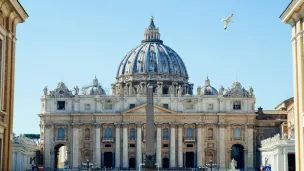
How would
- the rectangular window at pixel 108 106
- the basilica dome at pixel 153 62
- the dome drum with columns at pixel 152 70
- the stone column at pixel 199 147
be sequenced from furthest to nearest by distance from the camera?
Answer: the basilica dome at pixel 153 62
the dome drum with columns at pixel 152 70
the rectangular window at pixel 108 106
the stone column at pixel 199 147

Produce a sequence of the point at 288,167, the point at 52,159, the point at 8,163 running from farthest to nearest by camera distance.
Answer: the point at 52,159 → the point at 288,167 → the point at 8,163

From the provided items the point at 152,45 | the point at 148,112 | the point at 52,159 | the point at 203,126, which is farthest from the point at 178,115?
the point at 148,112

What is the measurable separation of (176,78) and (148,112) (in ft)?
240

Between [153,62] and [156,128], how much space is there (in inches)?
Answer: 974

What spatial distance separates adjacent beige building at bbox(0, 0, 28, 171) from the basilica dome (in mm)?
99925

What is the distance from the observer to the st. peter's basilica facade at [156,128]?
Result: 10688 cm

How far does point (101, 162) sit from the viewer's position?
4237 inches

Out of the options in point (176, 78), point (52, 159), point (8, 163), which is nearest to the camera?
point (8, 163)

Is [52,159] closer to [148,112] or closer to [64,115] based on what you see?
[64,115]

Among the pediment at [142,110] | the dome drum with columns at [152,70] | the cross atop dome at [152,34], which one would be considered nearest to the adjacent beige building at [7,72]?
the pediment at [142,110]

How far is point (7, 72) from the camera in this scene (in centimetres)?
2688

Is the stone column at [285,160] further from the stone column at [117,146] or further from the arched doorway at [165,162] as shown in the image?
the stone column at [117,146]

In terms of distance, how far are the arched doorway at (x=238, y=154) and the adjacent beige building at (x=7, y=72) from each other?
274ft

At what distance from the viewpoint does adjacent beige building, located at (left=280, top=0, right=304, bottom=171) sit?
88.5 feet
